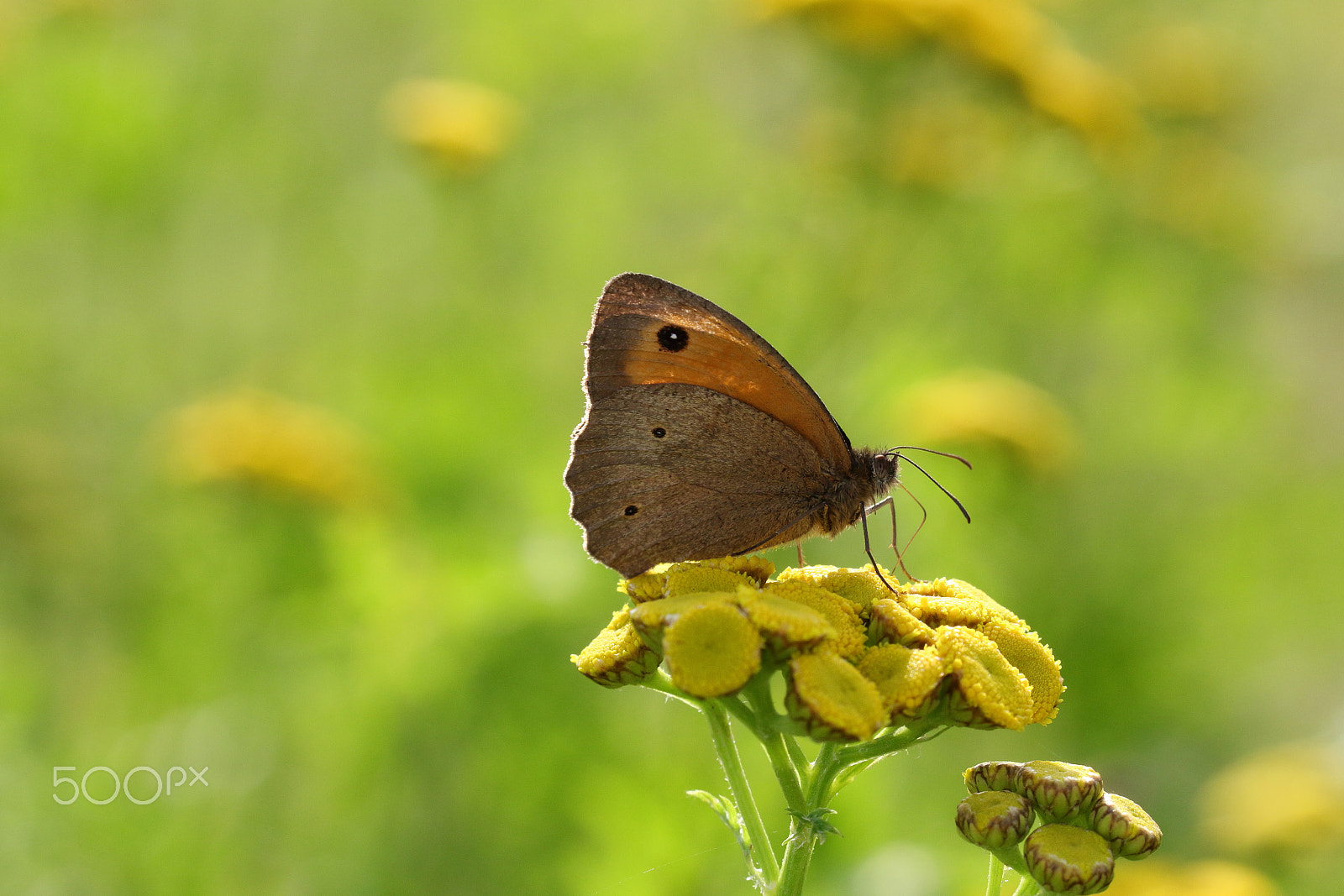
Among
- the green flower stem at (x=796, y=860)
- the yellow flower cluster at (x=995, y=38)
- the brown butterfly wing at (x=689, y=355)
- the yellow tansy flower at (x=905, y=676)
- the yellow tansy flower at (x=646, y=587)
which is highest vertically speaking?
the yellow flower cluster at (x=995, y=38)

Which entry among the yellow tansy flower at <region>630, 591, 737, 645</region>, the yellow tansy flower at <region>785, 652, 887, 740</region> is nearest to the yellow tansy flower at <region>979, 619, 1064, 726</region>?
the yellow tansy flower at <region>785, 652, 887, 740</region>

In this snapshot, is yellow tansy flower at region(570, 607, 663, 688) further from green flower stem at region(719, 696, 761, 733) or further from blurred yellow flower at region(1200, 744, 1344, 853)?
blurred yellow flower at region(1200, 744, 1344, 853)

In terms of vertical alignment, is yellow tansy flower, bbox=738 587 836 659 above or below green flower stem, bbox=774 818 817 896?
above

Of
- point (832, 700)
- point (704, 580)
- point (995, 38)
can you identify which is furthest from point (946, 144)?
point (832, 700)

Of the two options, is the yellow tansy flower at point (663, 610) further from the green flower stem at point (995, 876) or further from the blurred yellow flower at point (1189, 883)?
the blurred yellow flower at point (1189, 883)

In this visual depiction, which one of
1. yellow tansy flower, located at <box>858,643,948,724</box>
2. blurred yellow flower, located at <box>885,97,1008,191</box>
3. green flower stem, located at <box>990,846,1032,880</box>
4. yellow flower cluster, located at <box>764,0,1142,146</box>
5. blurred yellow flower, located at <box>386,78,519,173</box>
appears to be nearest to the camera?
yellow tansy flower, located at <box>858,643,948,724</box>

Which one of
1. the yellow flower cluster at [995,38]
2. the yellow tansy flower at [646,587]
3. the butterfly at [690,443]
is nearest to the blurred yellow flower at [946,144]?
the yellow flower cluster at [995,38]
